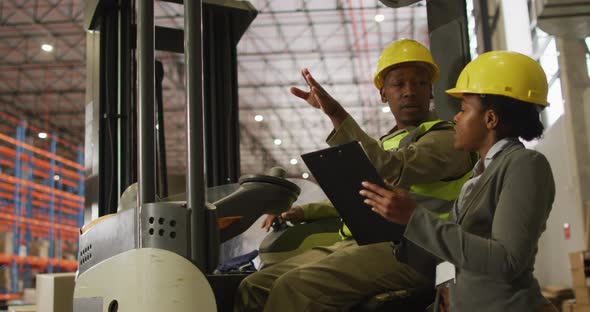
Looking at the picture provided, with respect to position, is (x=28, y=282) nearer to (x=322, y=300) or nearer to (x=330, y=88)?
(x=330, y=88)

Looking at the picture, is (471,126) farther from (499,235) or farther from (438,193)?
(438,193)

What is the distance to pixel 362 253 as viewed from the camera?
243 cm

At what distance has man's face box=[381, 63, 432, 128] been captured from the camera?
9.43 feet

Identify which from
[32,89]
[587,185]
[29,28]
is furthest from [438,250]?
[32,89]

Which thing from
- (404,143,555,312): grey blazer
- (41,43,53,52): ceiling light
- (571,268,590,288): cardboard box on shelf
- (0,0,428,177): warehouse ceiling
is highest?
(41,43,53,52): ceiling light

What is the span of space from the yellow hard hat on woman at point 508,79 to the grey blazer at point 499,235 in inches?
9.6

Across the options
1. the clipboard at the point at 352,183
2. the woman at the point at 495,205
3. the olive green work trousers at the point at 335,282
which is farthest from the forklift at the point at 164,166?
the woman at the point at 495,205

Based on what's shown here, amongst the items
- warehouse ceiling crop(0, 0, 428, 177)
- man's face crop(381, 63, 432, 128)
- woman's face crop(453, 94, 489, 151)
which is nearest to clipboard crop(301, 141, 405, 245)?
woman's face crop(453, 94, 489, 151)

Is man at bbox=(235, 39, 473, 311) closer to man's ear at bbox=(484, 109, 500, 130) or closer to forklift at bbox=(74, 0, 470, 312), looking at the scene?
forklift at bbox=(74, 0, 470, 312)

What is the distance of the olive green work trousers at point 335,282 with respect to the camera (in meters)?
2.28

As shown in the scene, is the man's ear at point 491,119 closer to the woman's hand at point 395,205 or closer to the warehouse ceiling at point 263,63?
the woman's hand at point 395,205

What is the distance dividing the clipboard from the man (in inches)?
6.5

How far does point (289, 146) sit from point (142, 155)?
2177 centimetres

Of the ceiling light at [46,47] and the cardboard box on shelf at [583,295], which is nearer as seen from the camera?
the cardboard box on shelf at [583,295]
